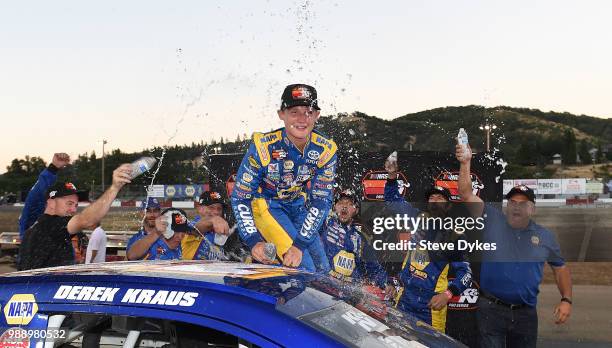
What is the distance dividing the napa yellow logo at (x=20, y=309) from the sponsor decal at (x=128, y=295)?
0.10m

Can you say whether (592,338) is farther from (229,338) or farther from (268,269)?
(229,338)

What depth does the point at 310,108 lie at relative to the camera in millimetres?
4664

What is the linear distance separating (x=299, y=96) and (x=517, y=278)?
2.27 metres

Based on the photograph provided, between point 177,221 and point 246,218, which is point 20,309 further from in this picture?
point 177,221

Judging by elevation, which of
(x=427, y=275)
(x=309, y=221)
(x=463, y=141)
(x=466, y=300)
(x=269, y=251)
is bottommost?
(x=466, y=300)

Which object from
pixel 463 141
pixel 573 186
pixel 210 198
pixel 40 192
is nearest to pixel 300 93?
pixel 463 141

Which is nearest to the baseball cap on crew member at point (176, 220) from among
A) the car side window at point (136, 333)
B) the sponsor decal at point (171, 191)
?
the car side window at point (136, 333)

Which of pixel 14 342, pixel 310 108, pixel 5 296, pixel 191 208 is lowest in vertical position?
pixel 191 208

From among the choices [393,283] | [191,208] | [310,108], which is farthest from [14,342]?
[191,208]

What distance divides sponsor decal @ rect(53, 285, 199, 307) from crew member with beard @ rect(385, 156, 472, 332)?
3784mm

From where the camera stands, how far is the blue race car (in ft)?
6.32

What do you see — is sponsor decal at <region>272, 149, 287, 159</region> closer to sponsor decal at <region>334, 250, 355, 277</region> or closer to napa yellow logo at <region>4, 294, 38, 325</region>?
sponsor decal at <region>334, 250, 355, 277</region>

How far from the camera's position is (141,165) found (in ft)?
13.4

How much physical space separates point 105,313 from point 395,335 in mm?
1094
